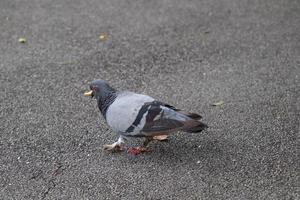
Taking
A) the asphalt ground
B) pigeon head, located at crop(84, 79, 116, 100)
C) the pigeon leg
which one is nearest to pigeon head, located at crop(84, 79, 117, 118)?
pigeon head, located at crop(84, 79, 116, 100)

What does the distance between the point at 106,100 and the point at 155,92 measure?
3.97 ft

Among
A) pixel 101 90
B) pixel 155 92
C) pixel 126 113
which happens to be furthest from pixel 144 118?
pixel 155 92

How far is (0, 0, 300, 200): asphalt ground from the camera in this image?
13.4 feet

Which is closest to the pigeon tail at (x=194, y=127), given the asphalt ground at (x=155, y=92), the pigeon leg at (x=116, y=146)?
the asphalt ground at (x=155, y=92)

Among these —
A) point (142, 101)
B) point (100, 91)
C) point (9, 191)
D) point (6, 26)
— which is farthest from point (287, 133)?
point (6, 26)

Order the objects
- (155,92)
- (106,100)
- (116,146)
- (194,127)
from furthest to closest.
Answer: (155,92)
(116,146)
(106,100)
(194,127)

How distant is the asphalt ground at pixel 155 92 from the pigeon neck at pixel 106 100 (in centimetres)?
43

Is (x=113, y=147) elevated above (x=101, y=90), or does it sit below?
below

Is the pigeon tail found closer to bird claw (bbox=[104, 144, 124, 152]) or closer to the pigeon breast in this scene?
the pigeon breast

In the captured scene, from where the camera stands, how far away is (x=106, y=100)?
436 cm

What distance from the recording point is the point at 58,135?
4.71 metres

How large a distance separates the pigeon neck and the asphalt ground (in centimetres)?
43

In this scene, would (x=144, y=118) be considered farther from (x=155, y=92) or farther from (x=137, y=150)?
(x=155, y=92)

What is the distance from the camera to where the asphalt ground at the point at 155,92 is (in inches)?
161
